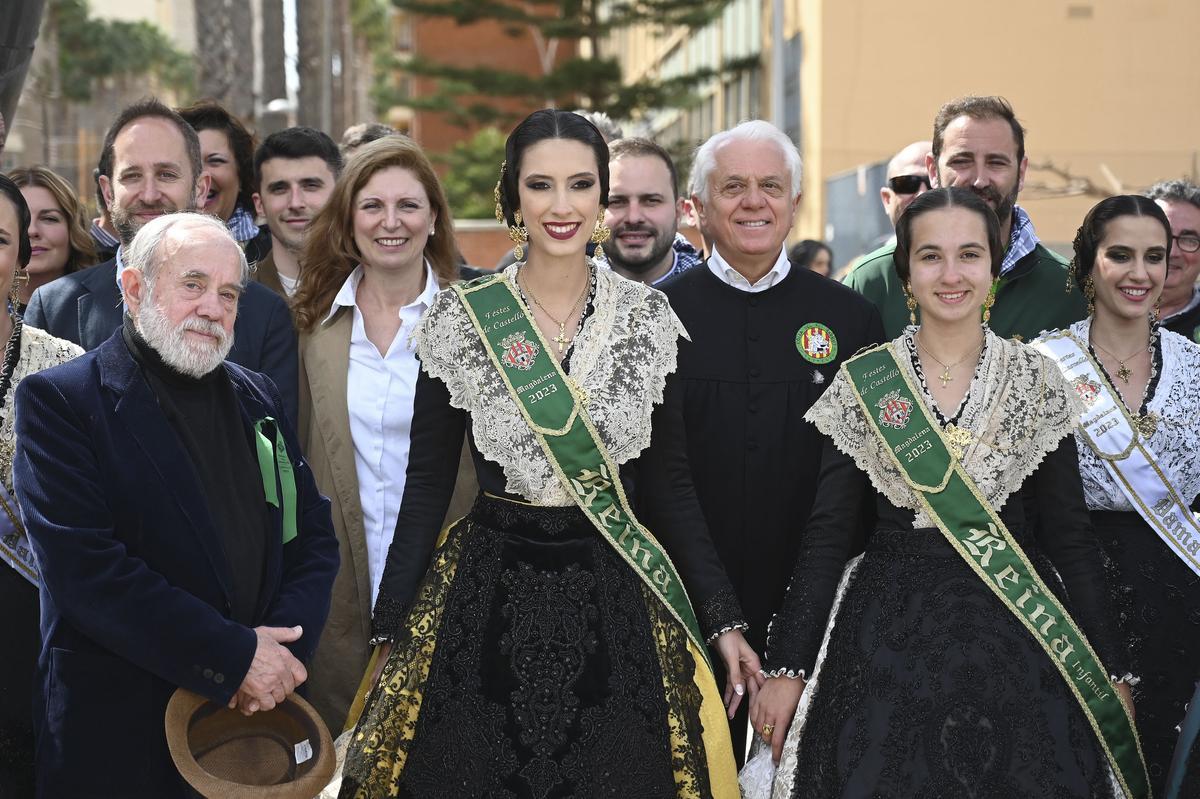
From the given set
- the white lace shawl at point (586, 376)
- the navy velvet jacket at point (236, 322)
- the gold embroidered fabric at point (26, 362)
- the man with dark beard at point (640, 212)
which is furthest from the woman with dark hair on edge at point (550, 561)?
the man with dark beard at point (640, 212)


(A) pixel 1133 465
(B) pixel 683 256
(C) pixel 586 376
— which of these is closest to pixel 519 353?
(C) pixel 586 376

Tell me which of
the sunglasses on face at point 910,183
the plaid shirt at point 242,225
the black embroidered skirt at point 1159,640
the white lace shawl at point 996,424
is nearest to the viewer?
the white lace shawl at point 996,424

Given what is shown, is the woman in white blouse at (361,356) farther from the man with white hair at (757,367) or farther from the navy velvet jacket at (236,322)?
the man with white hair at (757,367)

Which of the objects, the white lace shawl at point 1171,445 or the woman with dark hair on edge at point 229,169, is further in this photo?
the woman with dark hair on edge at point 229,169

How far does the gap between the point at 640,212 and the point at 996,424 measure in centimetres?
211

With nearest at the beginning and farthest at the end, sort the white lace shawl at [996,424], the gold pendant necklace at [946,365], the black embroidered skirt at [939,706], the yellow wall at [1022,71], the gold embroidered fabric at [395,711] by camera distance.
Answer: the black embroidered skirt at [939,706] → the gold embroidered fabric at [395,711] → the white lace shawl at [996,424] → the gold pendant necklace at [946,365] → the yellow wall at [1022,71]

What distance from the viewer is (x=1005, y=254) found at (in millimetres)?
4738

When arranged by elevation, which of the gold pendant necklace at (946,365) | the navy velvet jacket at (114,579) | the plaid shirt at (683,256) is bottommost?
the navy velvet jacket at (114,579)

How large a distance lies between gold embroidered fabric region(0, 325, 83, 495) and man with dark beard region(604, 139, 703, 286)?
2.18m

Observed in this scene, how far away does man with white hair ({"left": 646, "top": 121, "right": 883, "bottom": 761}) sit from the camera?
4.14 m

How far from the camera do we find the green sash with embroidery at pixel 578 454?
11.9 ft

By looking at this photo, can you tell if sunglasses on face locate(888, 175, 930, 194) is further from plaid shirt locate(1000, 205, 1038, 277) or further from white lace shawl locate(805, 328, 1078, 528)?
white lace shawl locate(805, 328, 1078, 528)

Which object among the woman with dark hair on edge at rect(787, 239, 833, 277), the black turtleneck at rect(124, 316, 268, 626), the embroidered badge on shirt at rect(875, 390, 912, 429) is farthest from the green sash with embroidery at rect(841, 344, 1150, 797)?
the woman with dark hair on edge at rect(787, 239, 833, 277)

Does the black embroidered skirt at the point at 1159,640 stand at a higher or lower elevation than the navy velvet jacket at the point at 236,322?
lower
